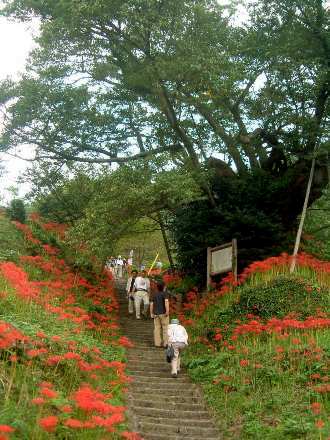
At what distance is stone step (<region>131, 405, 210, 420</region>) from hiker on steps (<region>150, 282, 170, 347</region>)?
4089 mm

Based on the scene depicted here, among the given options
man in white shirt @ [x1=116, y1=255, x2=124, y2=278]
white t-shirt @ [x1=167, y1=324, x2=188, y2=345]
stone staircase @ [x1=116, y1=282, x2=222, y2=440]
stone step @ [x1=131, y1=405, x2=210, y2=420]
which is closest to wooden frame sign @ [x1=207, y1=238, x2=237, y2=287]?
stone staircase @ [x1=116, y1=282, x2=222, y2=440]

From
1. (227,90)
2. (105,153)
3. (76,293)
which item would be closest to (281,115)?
(227,90)

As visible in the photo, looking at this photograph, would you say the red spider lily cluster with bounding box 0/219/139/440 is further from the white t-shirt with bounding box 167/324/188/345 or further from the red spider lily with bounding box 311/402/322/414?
the red spider lily with bounding box 311/402/322/414

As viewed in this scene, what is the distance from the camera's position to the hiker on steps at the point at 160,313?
518 inches

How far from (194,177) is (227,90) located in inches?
117

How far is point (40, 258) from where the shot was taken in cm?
1563

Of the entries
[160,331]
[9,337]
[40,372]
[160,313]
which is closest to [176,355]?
[160,313]

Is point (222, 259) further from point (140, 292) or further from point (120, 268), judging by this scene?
point (120, 268)

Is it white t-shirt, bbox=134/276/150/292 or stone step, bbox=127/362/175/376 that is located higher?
white t-shirt, bbox=134/276/150/292

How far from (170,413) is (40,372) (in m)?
2.86

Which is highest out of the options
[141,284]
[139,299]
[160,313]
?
[141,284]

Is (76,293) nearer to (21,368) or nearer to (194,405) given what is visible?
(194,405)

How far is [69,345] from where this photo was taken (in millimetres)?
8367

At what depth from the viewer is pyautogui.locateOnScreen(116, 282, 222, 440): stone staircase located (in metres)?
8.19
